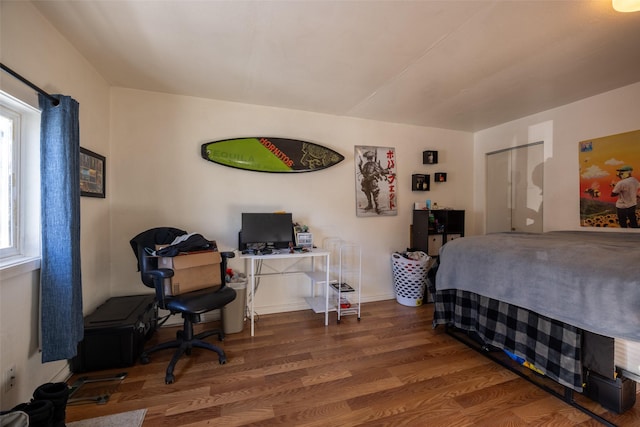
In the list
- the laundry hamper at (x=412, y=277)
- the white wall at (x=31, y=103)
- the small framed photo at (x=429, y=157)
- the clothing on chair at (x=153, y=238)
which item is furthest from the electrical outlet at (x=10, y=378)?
the small framed photo at (x=429, y=157)

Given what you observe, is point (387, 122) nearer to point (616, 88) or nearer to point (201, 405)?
point (616, 88)

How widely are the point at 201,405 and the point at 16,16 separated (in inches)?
93.4

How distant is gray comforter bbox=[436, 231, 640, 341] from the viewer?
1343 millimetres

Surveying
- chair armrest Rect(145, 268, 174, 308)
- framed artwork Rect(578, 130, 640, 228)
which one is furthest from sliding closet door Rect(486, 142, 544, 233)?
chair armrest Rect(145, 268, 174, 308)

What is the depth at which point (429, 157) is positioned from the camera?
3566 mm

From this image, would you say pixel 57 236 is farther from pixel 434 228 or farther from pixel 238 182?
pixel 434 228

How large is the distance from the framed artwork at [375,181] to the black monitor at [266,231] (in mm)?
1008

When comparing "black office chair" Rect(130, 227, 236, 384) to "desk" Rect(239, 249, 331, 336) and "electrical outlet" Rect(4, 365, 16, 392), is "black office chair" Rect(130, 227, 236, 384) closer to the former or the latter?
"desk" Rect(239, 249, 331, 336)

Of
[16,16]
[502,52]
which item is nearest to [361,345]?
[502,52]

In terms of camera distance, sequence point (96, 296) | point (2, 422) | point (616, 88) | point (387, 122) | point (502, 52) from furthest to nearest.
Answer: point (387, 122)
point (616, 88)
point (96, 296)
point (502, 52)
point (2, 422)

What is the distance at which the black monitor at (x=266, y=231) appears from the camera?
2676mm

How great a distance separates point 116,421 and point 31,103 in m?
1.82

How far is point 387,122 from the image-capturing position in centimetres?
347

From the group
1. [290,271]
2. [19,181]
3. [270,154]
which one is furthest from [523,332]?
[19,181]
